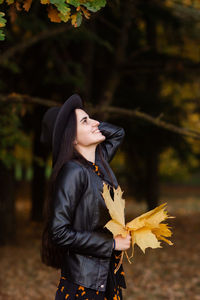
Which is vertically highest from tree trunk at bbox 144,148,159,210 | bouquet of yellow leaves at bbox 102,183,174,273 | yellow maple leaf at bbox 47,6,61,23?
yellow maple leaf at bbox 47,6,61,23

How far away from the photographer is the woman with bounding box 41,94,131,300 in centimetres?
246

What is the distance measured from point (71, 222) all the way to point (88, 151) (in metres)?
0.51

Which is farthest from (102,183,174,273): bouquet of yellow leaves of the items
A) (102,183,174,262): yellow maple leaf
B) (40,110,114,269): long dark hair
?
(40,110,114,269): long dark hair

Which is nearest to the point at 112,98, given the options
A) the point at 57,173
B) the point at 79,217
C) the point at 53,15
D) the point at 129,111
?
the point at 129,111

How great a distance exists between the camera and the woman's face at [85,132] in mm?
2674

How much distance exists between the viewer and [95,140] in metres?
2.68

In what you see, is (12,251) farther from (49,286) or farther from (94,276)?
(94,276)

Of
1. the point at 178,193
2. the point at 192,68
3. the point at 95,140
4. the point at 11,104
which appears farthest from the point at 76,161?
the point at 178,193

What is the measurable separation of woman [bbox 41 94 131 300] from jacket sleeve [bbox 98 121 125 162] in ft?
0.67

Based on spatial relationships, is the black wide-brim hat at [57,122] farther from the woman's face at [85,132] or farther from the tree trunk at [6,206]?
the tree trunk at [6,206]

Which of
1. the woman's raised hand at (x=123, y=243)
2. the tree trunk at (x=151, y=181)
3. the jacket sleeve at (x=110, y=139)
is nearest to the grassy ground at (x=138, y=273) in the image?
the tree trunk at (x=151, y=181)

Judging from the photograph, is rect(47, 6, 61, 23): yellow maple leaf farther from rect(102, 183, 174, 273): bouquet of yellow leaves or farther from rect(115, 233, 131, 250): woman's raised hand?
rect(115, 233, 131, 250): woman's raised hand

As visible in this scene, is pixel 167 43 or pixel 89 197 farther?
pixel 167 43

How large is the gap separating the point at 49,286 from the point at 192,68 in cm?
518
